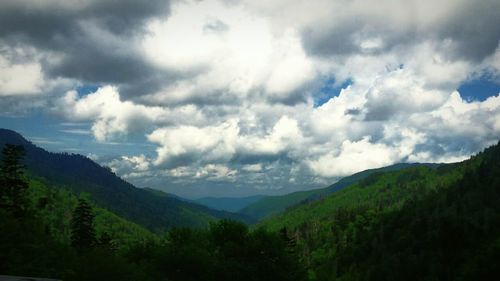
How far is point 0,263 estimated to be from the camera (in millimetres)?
44531

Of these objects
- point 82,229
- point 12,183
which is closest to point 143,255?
point 82,229

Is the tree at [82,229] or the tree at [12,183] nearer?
the tree at [12,183]

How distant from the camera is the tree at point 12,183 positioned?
6361 cm

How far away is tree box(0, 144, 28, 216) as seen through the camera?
63.6 m

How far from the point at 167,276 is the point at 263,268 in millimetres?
17292

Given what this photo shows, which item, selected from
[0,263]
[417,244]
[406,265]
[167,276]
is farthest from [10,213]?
[417,244]

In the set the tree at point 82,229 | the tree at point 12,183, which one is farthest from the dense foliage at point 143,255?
the tree at point 12,183

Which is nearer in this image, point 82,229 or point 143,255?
point 143,255

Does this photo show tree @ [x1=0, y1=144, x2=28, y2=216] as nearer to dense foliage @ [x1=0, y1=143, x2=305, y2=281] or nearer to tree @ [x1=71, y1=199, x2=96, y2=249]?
dense foliage @ [x1=0, y1=143, x2=305, y2=281]

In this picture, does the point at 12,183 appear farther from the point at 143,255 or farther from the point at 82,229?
the point at 82,229

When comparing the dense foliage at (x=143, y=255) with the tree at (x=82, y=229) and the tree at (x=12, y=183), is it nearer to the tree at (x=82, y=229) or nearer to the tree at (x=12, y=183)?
the tree at (x=82, y=229)

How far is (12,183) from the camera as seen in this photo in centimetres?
6359

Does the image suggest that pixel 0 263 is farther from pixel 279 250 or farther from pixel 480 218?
pixel 480 218

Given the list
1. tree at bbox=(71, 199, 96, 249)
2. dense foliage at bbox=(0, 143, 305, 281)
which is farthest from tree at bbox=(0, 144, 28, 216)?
tree at bbox=(71, 199, 96, 249)
